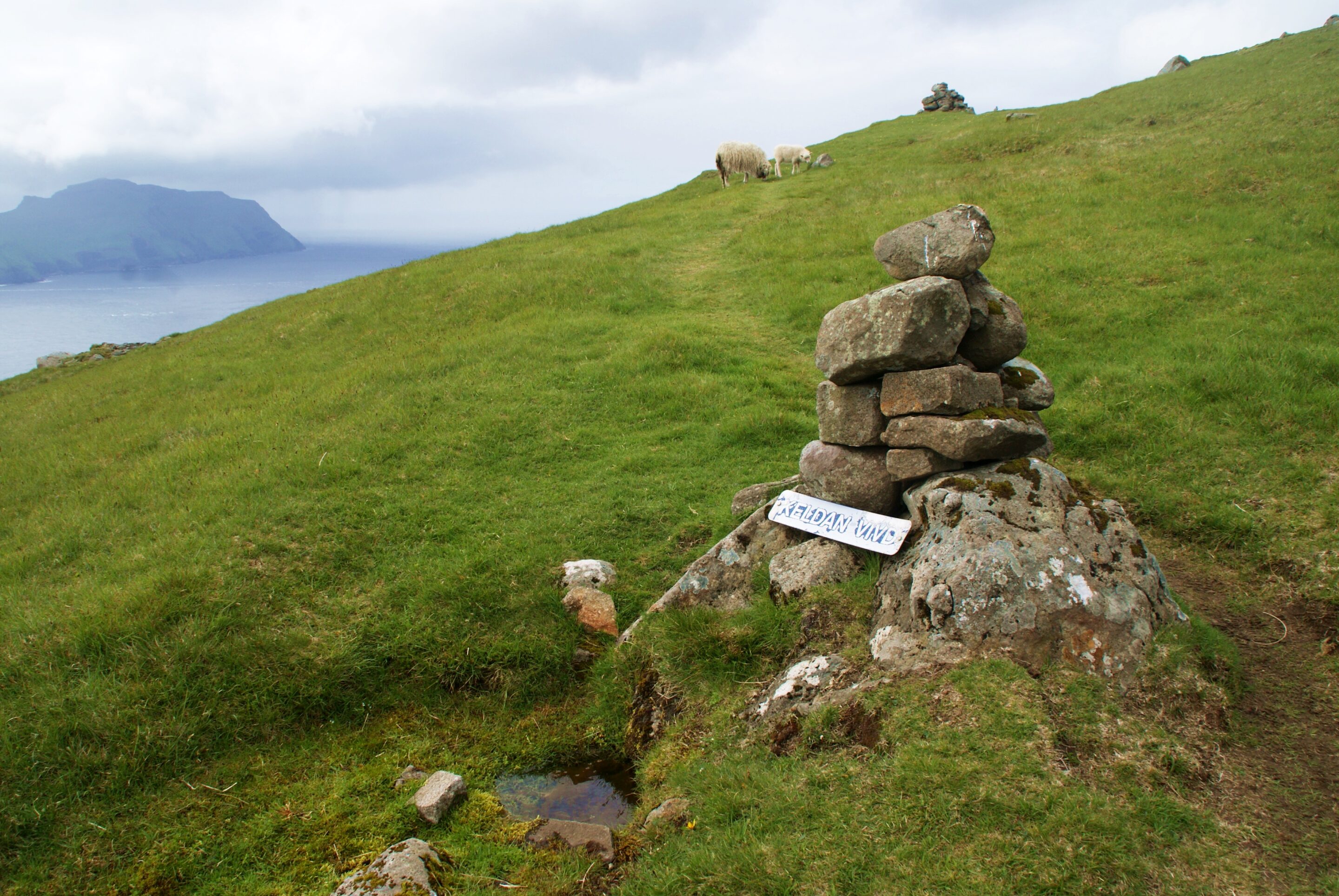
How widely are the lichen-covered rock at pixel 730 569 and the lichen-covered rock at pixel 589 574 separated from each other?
1.24 m

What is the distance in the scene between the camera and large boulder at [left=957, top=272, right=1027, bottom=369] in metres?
8.90

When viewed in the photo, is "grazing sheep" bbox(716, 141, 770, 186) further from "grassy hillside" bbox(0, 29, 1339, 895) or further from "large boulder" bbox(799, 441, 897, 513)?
"large boulder" bbox(799, 441, 897, 513)

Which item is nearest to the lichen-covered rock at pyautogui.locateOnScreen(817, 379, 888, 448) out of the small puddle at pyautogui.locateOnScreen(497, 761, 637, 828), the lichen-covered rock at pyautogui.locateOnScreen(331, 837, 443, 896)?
the small puddle at pyautogui.locateOnScreen(497, 761, 637, 828)

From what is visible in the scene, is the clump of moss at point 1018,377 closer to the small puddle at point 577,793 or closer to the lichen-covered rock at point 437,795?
the small puddle at point 577,793

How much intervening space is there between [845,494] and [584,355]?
1127 cm

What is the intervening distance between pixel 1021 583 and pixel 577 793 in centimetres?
499

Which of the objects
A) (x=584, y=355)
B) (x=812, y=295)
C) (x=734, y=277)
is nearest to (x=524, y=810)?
(x=584, y=355)

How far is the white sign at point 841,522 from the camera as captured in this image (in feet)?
27.0

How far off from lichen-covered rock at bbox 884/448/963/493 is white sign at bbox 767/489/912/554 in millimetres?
534

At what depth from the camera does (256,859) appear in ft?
23.3

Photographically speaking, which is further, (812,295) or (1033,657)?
(812,295)

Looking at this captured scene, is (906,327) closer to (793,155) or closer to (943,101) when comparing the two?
(793,155)

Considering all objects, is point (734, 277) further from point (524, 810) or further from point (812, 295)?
point (524, 810)

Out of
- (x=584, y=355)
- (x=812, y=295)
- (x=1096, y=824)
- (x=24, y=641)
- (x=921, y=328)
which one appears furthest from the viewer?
(x=812, y=295)
